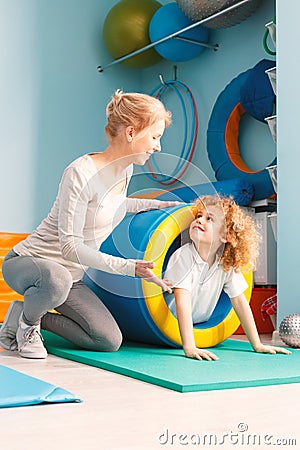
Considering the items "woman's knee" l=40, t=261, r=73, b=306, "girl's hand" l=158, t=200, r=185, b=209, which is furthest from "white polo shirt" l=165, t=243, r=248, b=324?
"woman's knee" l=40, t=261, r=73, b=306

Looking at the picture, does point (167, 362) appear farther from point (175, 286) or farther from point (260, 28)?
point (260, 28)

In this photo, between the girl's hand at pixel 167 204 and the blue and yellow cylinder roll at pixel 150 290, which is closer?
the blue and yellow cylinder roll at pixel 150 290

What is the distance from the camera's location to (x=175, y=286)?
6.32 feet

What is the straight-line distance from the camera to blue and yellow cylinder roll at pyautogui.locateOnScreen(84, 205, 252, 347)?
2002 mm

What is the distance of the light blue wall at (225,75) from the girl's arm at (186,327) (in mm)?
1536

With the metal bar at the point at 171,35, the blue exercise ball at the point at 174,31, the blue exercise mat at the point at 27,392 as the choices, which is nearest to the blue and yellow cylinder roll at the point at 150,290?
the blue exercise mat at the point at 27,392

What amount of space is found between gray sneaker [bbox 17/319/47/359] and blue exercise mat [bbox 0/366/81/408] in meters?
0.43

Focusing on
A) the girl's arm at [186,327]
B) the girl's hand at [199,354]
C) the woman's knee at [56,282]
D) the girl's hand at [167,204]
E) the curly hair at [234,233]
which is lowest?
the girl's hand at [199,354]

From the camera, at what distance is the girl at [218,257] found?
201 centimetres

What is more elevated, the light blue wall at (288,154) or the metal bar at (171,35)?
the metal bar at (171,35)

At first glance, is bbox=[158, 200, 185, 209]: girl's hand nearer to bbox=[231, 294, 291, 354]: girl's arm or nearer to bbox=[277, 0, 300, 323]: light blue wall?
bbox=[231, 294, 291, 354]: girl's arm

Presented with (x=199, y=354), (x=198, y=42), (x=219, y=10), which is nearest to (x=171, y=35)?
(x=198, y=42)

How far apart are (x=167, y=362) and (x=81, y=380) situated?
0.30 m

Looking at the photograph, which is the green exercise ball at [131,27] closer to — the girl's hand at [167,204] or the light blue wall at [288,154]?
the light blue wall at [288,154]
